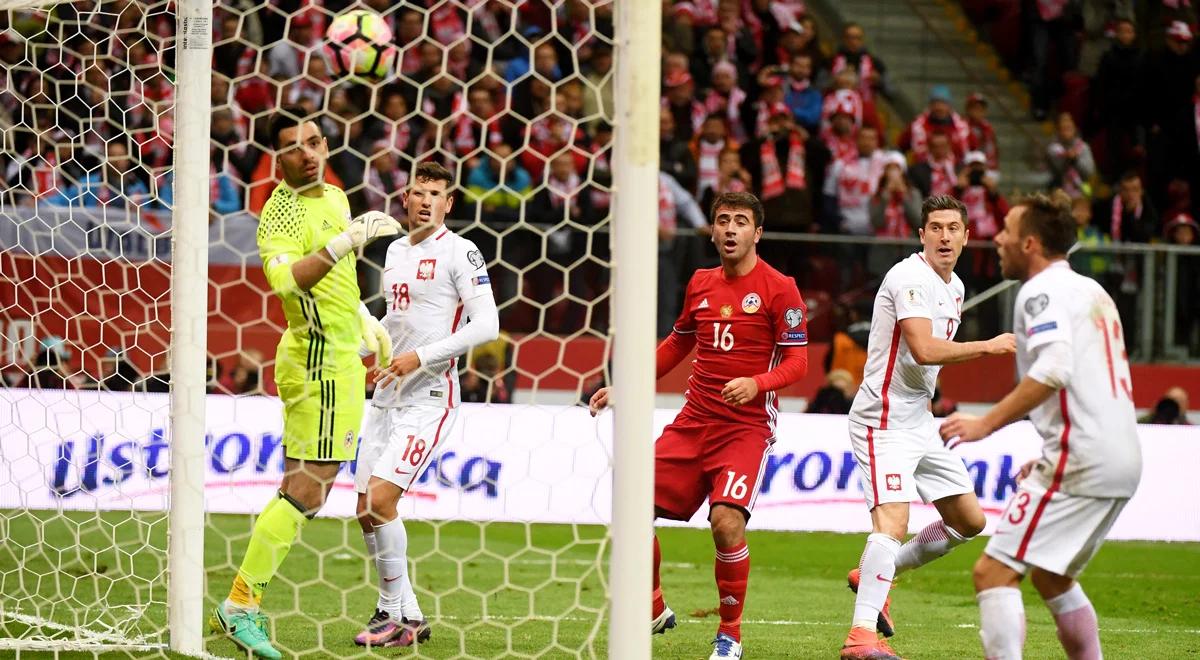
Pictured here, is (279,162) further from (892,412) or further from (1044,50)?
(1044,50)

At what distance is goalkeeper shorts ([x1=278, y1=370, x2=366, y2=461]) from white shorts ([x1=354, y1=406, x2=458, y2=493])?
0.46 meters

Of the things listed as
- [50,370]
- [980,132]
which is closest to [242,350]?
[50,370]

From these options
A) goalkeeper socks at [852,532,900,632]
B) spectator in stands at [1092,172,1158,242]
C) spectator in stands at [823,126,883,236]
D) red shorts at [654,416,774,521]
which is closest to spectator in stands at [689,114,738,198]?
spectator in stands at [823,126,883,236]

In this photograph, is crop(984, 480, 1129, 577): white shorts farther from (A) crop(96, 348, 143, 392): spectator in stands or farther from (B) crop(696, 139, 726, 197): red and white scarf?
(B) crop(696, 139, 726, 197): red and white scarf

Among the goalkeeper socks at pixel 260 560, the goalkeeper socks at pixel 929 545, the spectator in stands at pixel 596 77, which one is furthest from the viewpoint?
the spectator in stands at pixel 596 77

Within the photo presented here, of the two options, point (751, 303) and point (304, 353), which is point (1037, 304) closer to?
point (751, 303)

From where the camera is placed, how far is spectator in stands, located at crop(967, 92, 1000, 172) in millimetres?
16125

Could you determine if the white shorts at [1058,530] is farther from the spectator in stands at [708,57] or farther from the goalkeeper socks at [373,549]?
the spectator in stands at [708,57]

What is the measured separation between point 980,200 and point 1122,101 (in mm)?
2890

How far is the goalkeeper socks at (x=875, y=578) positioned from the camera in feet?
21.2

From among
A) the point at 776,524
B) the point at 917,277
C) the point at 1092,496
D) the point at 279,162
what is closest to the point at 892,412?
the point at 917,277

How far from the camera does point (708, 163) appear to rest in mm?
14508

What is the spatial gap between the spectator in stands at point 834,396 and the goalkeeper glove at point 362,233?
7.06 m

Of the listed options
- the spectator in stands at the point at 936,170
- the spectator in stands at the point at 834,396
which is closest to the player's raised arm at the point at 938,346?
the spectator in stands at the point at 834,396
